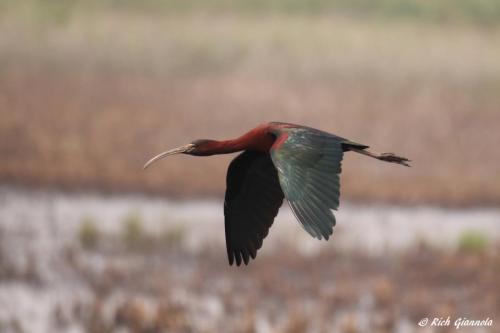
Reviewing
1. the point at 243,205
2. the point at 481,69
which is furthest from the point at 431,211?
the point at 243,205

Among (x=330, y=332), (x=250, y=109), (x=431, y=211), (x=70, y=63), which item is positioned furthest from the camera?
(x=70, y=63)

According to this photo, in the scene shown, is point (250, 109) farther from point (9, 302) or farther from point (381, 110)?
point (9, 302)

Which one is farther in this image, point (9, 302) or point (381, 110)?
point (381, 110)

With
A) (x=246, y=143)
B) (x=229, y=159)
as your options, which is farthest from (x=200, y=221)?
(x=246, y=143)

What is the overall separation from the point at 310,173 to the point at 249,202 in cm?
148

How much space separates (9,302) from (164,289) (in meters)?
1.82

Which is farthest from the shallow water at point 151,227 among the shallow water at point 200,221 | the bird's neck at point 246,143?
the bird's neck at point 246,143

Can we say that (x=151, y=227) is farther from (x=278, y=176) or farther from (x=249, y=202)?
(x=278, y=176)

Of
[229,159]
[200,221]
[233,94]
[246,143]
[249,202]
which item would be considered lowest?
[229,159]

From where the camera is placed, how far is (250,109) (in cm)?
2606

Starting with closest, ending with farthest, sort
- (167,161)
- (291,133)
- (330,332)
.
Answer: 1. (291,133)
2. (330,332)
3. (167,161)

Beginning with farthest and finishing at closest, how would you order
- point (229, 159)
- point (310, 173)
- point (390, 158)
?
point (229, 159)
point (390, 158)
point (310, 173)

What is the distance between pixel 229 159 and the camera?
23.3 meters

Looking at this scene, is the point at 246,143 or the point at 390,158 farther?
the point at 390,158
